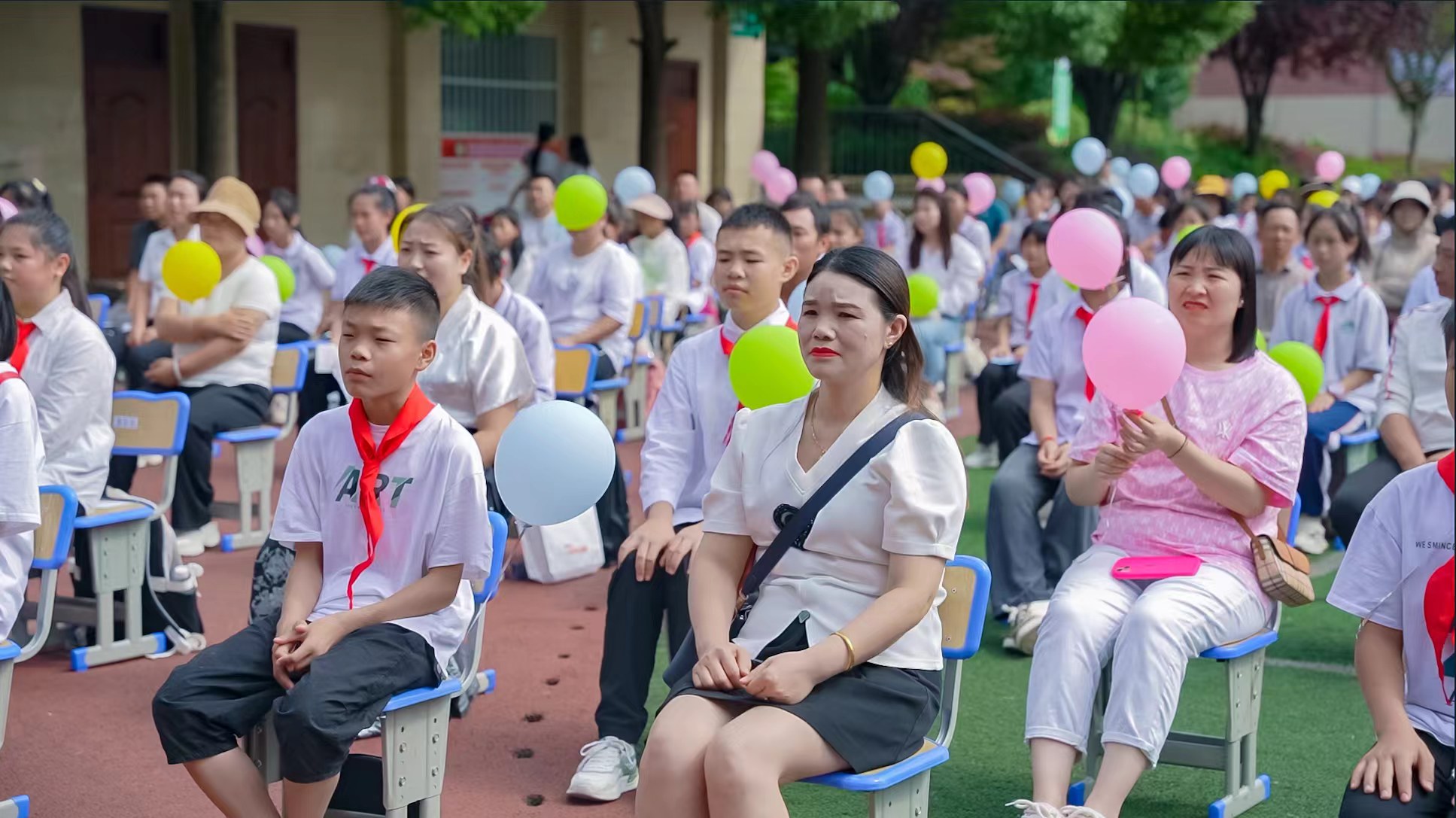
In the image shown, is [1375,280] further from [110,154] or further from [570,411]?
[110,154]

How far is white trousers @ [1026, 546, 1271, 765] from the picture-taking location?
3.56 m

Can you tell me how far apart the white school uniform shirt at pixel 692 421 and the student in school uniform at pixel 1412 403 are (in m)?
2.19

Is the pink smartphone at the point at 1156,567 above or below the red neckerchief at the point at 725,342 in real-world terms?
below

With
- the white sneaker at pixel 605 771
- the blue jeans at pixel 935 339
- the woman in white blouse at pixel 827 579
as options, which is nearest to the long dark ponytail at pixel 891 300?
the woman in white blouse at pixel 827 579

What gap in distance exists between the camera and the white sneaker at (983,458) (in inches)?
341

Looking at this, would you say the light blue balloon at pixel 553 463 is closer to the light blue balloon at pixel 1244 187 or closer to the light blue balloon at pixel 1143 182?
the light blue balloon at pixel 1143 182

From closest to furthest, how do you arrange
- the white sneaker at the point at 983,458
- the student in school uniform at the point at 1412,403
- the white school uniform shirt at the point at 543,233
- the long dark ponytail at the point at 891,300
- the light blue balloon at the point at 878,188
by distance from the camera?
the long dark ponytail at the point at 891,300, the student in school uniform at the point at 1412,403, the white sneaker at the point at 983,458, the white school uniform shirt at the point at 543,233, the light blue balloon at the point at 878,188

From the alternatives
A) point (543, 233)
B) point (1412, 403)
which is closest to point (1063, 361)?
point (1412, 403)

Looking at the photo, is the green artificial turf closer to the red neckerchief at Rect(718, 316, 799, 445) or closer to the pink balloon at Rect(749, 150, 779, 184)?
the red neckerchief at Rect(718, 316, 799, 445)

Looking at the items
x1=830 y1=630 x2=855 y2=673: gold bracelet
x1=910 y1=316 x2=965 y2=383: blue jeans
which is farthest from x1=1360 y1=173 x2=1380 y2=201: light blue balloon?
x1=830 y1=630 x2=855 y2=673: gold bracelet

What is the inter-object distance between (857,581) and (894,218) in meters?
10.2

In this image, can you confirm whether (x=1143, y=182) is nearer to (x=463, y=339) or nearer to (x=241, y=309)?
(x=241, y=309)

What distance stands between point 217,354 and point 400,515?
362 cm

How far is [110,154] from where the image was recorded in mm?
14742
